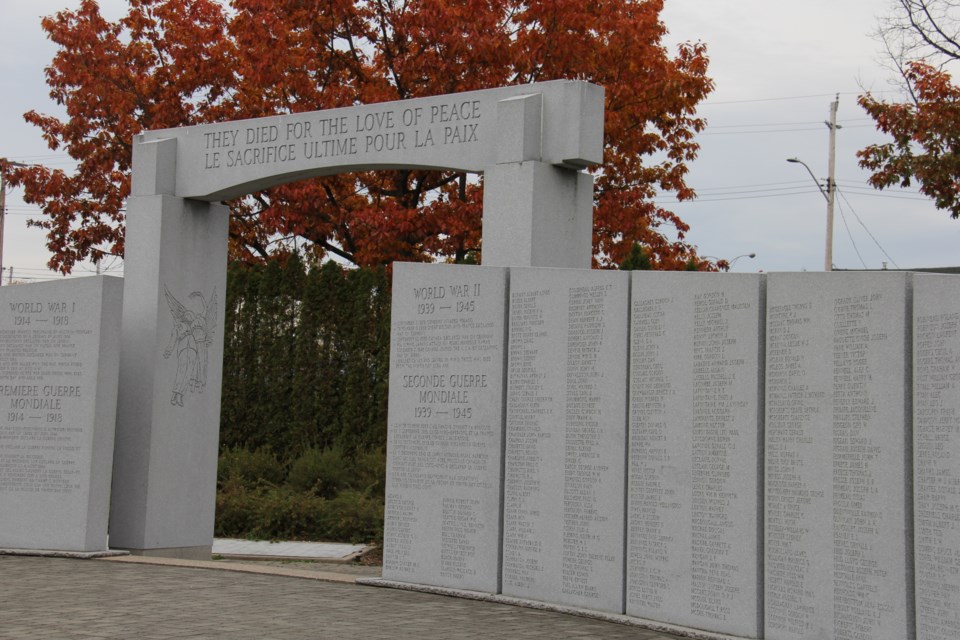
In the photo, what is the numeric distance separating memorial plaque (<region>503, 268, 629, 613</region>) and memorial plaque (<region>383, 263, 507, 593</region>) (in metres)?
0.17

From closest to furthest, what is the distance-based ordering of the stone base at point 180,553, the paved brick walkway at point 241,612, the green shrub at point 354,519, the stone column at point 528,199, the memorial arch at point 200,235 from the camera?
the paved brick walkway at point 241,612 < the stone column at point 528,199 < the memorial arch at point 200,235 < the stone base at point 180,553 < the green shrub at point 354,519

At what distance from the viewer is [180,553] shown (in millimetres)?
12000

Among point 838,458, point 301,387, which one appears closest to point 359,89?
point 301,387

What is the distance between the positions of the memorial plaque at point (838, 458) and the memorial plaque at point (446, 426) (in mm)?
2347

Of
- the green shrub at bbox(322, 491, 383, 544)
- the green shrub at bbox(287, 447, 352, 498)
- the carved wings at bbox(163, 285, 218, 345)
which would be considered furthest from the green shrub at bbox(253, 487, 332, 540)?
the carved wings at bbox(163, 285, 218, 345)

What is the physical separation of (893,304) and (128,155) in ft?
57.1

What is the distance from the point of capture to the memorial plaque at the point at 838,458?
6703mm

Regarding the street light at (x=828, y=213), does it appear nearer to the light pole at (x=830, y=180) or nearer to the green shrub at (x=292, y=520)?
the light pole at (x=830, y=180)

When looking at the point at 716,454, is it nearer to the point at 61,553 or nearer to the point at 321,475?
the point at 61,553

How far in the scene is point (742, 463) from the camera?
7.54 meters

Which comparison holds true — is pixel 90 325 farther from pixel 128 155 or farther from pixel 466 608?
pixel 128 155

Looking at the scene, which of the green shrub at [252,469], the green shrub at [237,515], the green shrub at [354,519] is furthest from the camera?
the green shrub at [252,469]

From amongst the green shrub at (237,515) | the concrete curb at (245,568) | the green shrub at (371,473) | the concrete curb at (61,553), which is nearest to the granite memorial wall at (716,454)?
the concrete curb at (245,568)

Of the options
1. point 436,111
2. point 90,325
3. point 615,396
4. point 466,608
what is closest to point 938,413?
point 615,396
